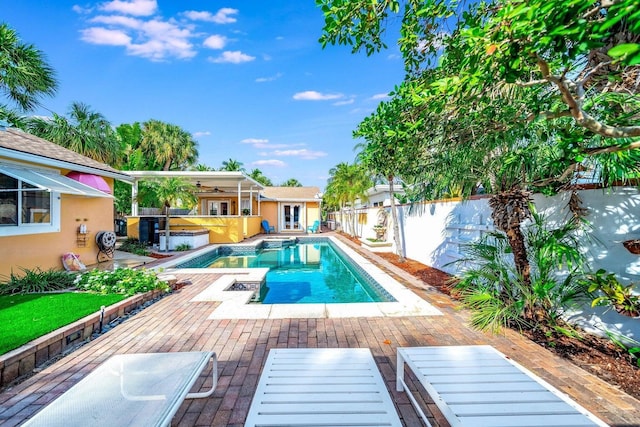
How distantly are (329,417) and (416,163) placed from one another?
4.49 meters

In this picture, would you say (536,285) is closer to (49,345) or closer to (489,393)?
(489,393)

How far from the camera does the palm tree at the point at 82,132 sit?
16266 mm

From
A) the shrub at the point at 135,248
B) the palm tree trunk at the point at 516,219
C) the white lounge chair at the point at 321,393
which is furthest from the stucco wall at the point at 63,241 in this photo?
the palm tree trunk at the point at 516,219

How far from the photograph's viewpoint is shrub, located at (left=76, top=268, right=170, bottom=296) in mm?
6426

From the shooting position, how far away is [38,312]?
5.03m

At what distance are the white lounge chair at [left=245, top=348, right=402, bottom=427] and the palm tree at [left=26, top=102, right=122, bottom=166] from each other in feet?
64.3

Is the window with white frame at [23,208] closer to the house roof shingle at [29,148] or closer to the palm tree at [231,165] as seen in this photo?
the house roof shingle at [29,148]

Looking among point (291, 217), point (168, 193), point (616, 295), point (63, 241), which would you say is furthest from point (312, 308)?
point (291, 217)

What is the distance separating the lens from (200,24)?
1175 centimetres

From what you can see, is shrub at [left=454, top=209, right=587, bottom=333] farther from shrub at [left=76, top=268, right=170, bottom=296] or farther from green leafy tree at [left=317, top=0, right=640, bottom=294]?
shrub at [left=76, top=268, right=170, bottom=296]

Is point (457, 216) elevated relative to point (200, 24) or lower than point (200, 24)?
lower

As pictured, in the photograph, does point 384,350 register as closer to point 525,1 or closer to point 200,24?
point 525,1

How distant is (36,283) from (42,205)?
2403 mm

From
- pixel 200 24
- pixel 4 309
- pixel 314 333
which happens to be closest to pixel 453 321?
pixel 314 333
